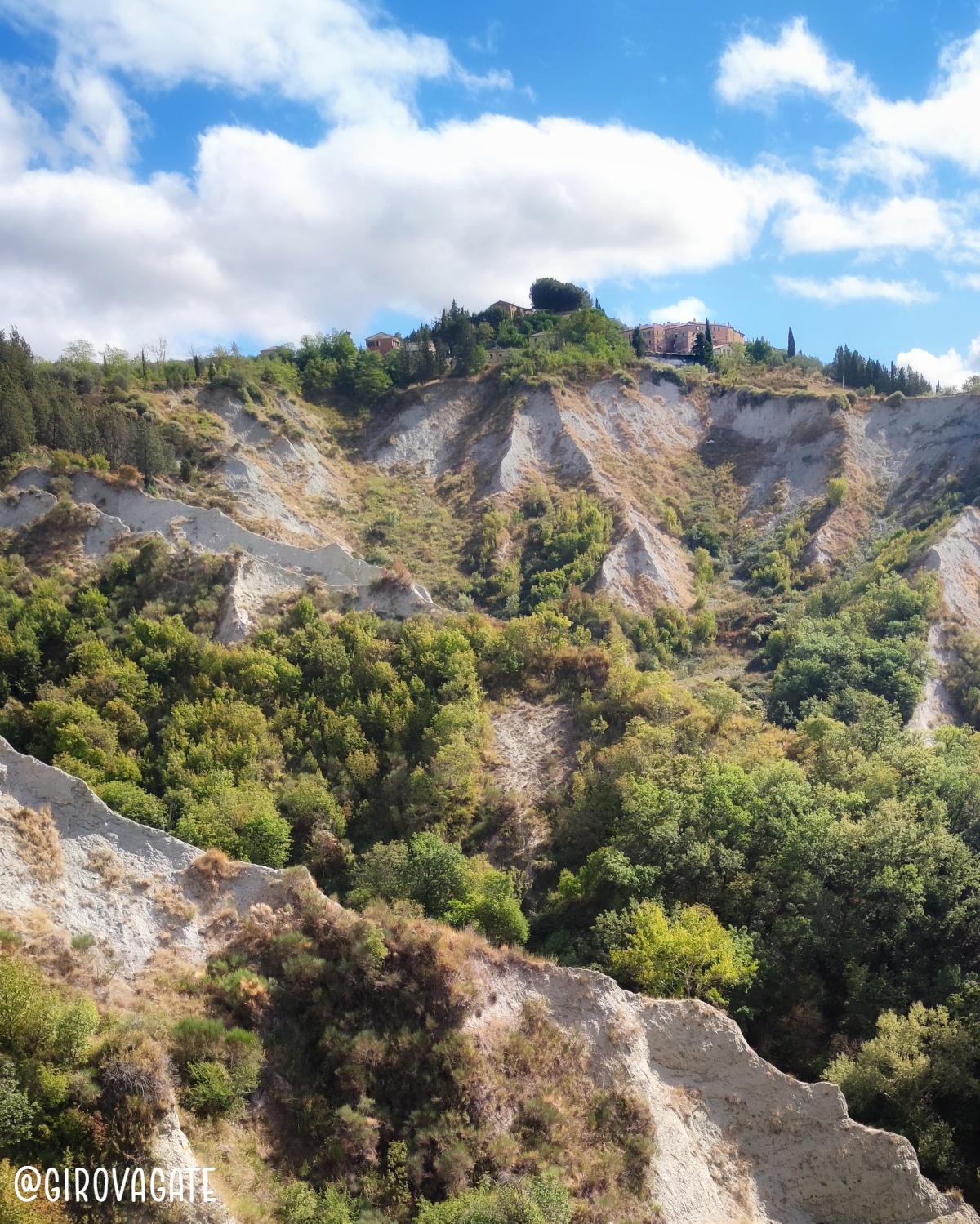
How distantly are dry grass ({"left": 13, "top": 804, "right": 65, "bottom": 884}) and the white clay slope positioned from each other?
135 millimetres

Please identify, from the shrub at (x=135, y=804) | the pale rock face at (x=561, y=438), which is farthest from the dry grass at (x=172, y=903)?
the pale rock face at (x=561, y=438)

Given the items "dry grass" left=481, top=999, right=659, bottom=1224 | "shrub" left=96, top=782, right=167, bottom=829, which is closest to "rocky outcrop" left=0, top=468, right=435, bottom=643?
"shrub" left=96, top=782, right=167, bottom=829

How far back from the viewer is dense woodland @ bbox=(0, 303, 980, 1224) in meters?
13.9

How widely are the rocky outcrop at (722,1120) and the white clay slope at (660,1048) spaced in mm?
21

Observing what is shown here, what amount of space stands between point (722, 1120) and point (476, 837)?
11.2 m

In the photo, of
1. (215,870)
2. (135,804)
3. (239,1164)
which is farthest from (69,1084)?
(135,804)

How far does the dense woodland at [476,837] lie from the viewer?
45.6 feet

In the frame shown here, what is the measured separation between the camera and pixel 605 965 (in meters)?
19.3

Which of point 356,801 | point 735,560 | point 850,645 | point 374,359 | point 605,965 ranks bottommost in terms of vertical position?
point 605,965

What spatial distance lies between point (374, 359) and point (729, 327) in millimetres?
40969

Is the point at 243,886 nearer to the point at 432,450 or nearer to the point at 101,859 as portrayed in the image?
the point at 101,859

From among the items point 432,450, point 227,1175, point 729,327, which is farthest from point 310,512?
point 729,327

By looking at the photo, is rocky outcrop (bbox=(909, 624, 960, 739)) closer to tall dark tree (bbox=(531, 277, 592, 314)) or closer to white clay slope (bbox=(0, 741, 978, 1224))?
white clay slope (bbox=(0, 741, 978, 1224))

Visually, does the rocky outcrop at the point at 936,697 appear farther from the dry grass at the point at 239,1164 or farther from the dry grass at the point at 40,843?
the dry grass at the point at 40,843
